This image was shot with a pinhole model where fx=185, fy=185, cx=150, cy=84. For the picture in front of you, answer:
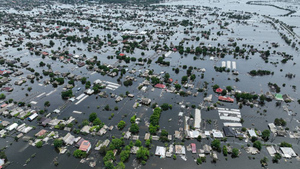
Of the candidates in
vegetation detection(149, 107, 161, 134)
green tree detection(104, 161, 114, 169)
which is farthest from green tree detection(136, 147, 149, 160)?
vegetation detection(149, 107, 161, 134)

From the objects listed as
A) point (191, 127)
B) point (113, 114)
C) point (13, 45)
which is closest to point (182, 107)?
point (191, 127)

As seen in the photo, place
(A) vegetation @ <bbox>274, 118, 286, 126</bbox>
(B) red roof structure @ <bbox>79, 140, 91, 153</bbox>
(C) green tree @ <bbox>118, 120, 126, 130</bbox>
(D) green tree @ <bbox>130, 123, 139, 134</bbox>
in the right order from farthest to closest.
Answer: (A) vegetation @ <bbox>274, 118, 286, 126</bbox>
(C) green tree @ <bbox>118, 120, 126, 130</bbox>
(D) green tree @ <bbox>130, 123, 139, 134</bbox>
(B) red roof structure @ <bbox>79, 140, 91, 153</bbox>

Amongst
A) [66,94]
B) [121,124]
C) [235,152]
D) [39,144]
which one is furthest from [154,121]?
[66,94]

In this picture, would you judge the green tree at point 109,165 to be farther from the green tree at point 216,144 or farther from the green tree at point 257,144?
the green tree at point 257,144

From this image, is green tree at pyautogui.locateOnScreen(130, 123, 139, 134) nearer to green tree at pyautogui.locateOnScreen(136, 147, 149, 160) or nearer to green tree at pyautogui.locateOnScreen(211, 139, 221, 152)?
green tree at pyautogui.locateOnScreen(136, 147, 149, 160)

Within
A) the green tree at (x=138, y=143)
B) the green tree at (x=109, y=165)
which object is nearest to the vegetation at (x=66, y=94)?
the green tree at (x=138, y=143)

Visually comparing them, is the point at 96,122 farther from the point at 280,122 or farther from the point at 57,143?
the point at 280,122

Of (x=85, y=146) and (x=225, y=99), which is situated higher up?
(x=225, y=99)

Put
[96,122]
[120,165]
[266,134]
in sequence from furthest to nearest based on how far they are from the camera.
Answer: [96,122], [266,134], [120,165]

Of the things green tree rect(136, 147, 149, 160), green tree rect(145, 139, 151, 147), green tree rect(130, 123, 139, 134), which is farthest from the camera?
green tree rect(130, 123, 139, 134)

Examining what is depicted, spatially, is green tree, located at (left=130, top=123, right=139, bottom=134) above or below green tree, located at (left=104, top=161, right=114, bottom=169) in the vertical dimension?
above

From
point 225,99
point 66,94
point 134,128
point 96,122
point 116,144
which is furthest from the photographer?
point 66,94

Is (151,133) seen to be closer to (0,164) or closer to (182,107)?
(182,107)
